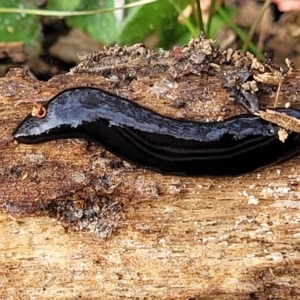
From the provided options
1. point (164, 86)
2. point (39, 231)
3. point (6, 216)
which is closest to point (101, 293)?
point (39, 231)

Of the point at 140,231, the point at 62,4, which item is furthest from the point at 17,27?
the point at 140,231


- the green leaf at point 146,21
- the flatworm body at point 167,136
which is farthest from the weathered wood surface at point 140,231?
the green leaf at point 146,21

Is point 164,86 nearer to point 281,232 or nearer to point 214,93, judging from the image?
point 214,93

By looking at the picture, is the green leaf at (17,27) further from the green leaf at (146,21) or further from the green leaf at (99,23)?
the green leaf at (146,21)

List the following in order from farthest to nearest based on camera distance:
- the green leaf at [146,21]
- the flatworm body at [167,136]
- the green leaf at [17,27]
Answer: the green leaf at [17,27], the green leaf at [146,21], the flatworm body at [167,136]

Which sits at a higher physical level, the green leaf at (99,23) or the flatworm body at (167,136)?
the green leaf at (99,23)

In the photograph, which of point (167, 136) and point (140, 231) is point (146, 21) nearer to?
point (167, 136)
